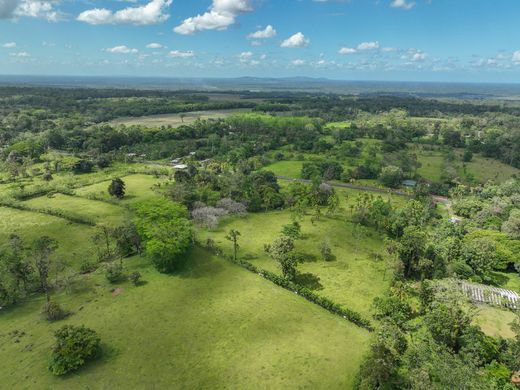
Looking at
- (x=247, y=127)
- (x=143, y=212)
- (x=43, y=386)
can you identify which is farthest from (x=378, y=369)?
(x=247, y=127)

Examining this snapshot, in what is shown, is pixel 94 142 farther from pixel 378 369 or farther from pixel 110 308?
pixel 378 369

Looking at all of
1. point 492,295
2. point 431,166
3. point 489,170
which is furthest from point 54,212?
point 489,170

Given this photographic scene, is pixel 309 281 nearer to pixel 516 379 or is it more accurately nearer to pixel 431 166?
pixel 516 379

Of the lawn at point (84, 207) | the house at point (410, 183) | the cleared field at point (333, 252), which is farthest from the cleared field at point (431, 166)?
the lawn at point (84, 207)

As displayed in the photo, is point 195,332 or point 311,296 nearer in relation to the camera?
point 195,332

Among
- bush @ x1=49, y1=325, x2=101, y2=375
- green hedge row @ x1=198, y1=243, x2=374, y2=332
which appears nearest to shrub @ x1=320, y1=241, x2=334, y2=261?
green hedge row @ x1=198, y1=243, x2=374, y2=332

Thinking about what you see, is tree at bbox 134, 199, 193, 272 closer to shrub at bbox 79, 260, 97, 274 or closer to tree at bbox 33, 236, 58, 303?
shrub at bbox 79, 260, 97, 274
